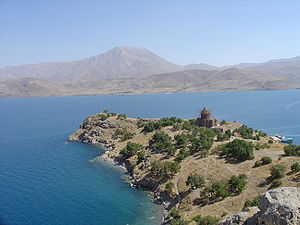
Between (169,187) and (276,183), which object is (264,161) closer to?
(276,183)

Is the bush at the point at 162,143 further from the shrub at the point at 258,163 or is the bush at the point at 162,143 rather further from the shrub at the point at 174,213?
the shrub at the point at 174,213

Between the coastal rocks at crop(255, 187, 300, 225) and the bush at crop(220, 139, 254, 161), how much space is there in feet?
130

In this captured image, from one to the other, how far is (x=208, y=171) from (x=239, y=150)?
26.4 ft

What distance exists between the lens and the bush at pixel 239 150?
57.8 metres

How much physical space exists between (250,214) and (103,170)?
54.2m

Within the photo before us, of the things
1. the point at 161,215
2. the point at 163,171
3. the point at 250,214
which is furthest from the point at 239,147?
the point at 250,214

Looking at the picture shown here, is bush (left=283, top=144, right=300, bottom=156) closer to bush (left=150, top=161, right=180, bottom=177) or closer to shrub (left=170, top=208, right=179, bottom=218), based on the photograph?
bush (left=150, top=161, right=180, bottom=177)

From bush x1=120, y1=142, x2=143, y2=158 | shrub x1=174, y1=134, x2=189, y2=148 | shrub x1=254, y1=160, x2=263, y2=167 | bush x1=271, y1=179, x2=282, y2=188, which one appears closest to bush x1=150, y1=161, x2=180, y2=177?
shrub x1=174, y1=134, x2=189, y2=148

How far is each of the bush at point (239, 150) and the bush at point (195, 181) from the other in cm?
1048

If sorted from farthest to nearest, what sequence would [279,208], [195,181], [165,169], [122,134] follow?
[122,134] < [165,169] < [195,181] < [279,208]

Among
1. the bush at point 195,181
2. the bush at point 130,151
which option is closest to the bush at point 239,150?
the bush at point 195,181

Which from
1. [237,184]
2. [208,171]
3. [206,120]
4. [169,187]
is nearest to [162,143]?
[208,171]

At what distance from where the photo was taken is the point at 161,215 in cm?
4791

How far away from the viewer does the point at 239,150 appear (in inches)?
2297
